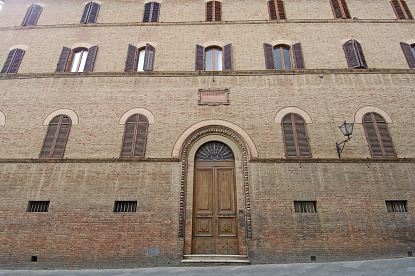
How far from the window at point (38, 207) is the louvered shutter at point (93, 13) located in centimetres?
836

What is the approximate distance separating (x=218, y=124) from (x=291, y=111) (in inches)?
107

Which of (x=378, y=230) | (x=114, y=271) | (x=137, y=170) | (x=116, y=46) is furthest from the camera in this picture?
(x=116, y=46)

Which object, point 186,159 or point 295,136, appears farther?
point 295,136

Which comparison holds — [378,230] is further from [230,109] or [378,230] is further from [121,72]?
[121,72]

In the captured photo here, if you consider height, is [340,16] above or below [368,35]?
above

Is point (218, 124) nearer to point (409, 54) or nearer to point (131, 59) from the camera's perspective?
point (131, 59)

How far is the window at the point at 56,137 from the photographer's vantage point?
9.90 m

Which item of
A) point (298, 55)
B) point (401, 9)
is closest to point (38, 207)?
point (298, 55)

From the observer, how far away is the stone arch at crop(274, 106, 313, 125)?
1022 cm

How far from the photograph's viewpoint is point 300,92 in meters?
10.8

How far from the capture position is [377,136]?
393 inches

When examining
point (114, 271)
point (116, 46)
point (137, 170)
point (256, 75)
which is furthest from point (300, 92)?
point (114, 271)

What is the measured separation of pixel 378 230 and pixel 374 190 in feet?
4.05

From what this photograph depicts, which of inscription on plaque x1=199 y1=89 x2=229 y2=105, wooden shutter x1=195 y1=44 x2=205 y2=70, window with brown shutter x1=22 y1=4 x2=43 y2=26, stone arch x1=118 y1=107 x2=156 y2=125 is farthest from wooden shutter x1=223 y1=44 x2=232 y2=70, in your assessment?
window with brown shutter x1=22 y1=4 x2=43 y2=26
